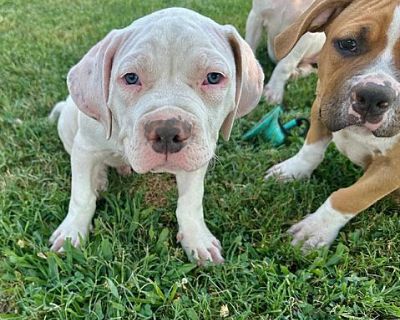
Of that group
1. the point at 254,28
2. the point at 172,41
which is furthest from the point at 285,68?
the point at 172,41

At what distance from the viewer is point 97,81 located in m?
2.92

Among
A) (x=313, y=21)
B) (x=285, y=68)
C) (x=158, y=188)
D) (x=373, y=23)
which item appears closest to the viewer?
(x=373, y=23)

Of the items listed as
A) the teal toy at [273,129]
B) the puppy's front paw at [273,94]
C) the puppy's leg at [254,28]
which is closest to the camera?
the teal toy at [273,129]

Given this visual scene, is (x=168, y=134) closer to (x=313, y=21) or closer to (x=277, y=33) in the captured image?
(x=313, y=21)

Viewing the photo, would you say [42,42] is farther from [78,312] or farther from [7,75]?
[78,312]

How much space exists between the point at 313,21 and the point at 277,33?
1813 millimetres

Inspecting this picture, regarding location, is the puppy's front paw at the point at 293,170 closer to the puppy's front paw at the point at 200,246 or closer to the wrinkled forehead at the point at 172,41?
the puppy's front paw at the point at 200,246

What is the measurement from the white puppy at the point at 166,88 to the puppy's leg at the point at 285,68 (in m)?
1.95

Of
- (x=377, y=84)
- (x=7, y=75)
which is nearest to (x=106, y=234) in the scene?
(x=377, y=84)

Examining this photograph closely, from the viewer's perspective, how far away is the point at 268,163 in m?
4.34

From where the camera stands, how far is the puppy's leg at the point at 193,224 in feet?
11.3

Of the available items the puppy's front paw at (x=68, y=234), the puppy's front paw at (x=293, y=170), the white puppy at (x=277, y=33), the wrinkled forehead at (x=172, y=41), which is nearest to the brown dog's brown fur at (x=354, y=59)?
the puppy's front paw at (x=293, y=170)

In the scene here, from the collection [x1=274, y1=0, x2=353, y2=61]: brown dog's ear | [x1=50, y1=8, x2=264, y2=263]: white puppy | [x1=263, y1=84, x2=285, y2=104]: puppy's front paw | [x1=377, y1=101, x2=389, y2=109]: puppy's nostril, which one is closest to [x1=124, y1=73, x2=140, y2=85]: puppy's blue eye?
[x1=50, y1=8, x2=264, y2=263]: white puppy

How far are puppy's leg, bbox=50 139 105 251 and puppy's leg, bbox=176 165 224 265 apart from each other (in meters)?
0.54
